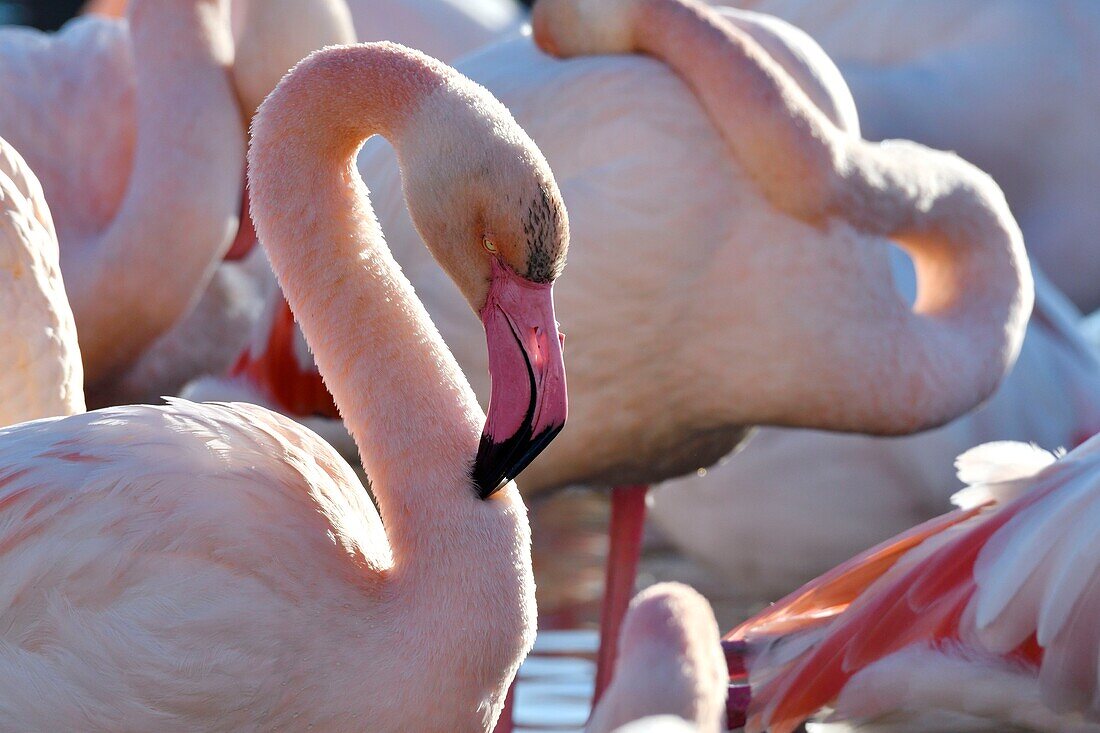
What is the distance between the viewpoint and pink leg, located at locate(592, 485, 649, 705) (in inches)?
159

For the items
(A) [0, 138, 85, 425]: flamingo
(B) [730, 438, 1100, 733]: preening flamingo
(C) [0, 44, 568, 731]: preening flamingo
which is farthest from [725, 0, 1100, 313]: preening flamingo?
(C) [0, 44, 568, 731]: preening flamingo

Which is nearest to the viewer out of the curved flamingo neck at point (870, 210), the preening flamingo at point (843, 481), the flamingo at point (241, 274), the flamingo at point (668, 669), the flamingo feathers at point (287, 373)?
the flamingo at point (668, 669)

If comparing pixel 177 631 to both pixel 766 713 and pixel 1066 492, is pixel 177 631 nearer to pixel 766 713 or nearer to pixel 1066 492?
pixel 766 713

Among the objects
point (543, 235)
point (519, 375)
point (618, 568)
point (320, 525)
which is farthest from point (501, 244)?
point (618, 568)

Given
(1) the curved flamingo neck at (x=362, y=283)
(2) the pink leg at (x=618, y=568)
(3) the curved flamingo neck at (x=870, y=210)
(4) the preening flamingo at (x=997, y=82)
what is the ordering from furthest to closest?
(4) the preening flamingo at (x=997, y=82) → (2) the pink leg at (x=618, y=568) → (3) the curved flamingo neck at (x=870, y=210) → (1) the curved flamingo neck at (x=362, y=283)

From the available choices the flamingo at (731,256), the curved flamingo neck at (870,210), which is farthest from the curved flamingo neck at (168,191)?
the curved flamingo neck at (870,210)

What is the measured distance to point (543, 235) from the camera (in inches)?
97.1

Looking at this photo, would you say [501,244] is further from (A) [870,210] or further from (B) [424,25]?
(B) [424,25]

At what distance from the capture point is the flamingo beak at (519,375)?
97.0 inches

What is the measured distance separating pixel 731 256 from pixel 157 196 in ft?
4.77

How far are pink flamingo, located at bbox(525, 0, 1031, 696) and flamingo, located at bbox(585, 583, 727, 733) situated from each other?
1.43 metres

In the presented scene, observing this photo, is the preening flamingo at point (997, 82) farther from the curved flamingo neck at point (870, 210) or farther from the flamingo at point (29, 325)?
the flamingo at point (29, 325)

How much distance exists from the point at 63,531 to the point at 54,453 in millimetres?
113

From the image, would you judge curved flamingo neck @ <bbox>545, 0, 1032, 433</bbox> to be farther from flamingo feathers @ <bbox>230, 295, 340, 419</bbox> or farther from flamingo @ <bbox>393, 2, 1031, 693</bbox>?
flamingo feathers @ <bbox>230, 295, 340, 419</bbox>
